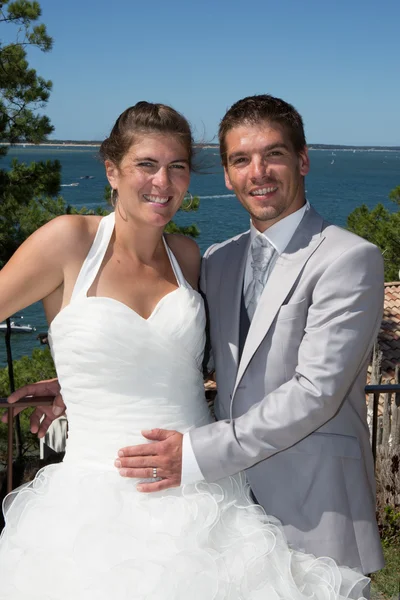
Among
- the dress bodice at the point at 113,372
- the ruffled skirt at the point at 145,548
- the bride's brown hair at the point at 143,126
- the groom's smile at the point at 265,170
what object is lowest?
the ruffled skirt at the point at 145,548

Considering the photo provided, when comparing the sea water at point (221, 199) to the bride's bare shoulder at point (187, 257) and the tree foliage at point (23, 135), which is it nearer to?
the tree foliage at point (23, 135)

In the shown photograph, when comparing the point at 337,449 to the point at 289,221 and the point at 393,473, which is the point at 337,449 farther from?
the point at 393,473

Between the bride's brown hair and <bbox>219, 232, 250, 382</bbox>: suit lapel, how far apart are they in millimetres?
417

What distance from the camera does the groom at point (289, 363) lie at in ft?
7.14

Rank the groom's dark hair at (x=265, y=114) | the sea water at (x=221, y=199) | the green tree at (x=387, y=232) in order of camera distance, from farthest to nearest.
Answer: the sea water at (x=221, y=199), the green tree at (x=387, y=232), the groom's dark hair at (x=265, y=114)

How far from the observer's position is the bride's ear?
255cm

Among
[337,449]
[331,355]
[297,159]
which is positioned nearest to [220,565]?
[337,449]

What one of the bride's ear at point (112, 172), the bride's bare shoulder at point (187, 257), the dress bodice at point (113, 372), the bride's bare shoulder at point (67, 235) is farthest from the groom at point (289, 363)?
the bride's bare shoulder at point (67, 235)

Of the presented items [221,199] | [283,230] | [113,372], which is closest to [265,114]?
[283,230]

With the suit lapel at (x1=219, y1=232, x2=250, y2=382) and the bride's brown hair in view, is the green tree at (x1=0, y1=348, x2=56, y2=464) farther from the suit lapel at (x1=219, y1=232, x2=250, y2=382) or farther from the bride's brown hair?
the bride's brown hair

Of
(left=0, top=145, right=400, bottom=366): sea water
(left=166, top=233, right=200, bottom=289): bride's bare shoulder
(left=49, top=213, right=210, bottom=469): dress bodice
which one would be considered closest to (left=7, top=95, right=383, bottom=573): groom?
(left=49, top=213, right=210, bottom=469): dress bodice

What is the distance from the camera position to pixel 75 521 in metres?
2.07

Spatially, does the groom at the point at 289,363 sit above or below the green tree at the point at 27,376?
above

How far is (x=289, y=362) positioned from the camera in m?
2.29
